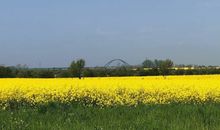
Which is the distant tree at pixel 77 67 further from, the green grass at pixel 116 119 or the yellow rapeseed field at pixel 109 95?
the green grass at pixel 116 119

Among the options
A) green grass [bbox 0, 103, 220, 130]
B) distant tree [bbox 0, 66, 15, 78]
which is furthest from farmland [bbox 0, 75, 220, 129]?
distant tree [bbox 0, 66, 15, 78]

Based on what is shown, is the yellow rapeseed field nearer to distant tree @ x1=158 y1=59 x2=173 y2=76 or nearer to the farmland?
the farmland

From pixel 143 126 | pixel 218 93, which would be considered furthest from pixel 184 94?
pixel 143 126

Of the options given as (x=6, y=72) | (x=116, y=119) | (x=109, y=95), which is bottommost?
(x=116, y=119)

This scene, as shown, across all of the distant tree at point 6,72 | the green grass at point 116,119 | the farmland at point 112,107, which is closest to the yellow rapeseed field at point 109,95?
the farmland at point 112,107

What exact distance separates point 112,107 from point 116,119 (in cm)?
341

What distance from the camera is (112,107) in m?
14.6

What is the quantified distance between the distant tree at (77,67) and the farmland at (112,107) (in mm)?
32984

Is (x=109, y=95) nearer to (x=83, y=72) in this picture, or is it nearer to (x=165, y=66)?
(x=83, y=72)

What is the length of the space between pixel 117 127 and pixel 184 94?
8.73 metres

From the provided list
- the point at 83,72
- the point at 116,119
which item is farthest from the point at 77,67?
the point at 116,119

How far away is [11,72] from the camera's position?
170ft

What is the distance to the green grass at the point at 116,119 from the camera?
30.5 feet

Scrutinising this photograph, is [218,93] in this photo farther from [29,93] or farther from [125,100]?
[29,93]
